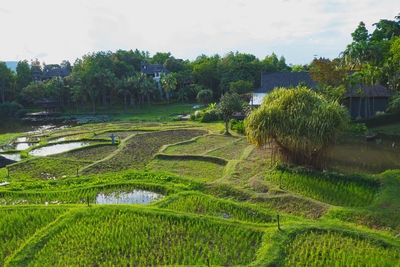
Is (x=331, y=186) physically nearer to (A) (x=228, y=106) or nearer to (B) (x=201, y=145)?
(B) (x=201, y=145)

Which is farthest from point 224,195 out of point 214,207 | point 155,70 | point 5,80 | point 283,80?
point 5,80

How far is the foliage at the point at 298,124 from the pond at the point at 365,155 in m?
1.67

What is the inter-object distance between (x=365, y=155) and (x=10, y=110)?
53.5 m

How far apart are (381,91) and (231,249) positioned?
26090mm

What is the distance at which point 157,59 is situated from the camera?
6950 centimetres

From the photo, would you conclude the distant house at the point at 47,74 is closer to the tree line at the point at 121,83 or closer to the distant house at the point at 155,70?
the tree line at the point at 121,83

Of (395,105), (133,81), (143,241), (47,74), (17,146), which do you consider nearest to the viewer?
(143,241)

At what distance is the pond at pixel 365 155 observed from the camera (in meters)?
12.3

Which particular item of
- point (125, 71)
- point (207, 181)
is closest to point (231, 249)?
point (207, 181)

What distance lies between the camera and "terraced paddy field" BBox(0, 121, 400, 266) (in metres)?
6.23

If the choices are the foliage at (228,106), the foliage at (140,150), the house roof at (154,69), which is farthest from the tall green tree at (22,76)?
the foliage at (228,106)

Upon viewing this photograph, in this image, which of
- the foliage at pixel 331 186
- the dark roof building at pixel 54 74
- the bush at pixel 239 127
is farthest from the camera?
the dark roof building at pixel 54 74

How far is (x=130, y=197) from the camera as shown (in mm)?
10039

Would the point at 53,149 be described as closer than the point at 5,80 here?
Yes
